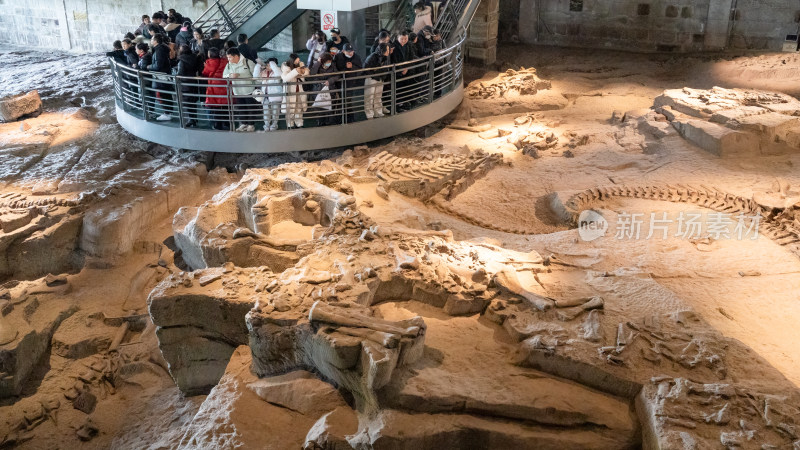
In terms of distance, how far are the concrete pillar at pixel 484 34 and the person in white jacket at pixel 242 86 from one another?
6.33 m

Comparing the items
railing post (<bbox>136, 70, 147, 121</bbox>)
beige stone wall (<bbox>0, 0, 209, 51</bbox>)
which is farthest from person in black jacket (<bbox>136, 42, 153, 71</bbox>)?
beige stone wall (<bbox>0, 0, 209, 51</bbox>)

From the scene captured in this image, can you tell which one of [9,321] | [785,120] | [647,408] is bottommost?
[9,321]

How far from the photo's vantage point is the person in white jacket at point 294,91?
958cm

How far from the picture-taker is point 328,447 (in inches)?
204

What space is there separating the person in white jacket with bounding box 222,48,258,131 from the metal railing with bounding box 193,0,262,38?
330 cm

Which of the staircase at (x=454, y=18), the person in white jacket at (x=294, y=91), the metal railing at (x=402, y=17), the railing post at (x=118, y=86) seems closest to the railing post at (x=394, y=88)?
the person in white jacket at (x=294, y=91)

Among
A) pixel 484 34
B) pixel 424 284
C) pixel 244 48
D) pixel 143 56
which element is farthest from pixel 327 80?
pixel 484 34

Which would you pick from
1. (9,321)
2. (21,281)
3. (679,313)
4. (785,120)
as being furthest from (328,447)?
(785,120)

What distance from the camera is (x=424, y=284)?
651 centimetres

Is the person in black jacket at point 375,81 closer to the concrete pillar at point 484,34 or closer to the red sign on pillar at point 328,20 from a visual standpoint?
the red sign on pillar at point 328,20

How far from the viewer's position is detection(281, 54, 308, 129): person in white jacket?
9578 mm

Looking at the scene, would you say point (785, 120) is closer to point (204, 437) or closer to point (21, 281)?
point (204, 437)

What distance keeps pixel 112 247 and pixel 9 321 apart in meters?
1.50

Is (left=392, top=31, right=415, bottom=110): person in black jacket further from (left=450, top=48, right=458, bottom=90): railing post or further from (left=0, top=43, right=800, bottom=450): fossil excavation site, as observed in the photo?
(left=450, top=48, right=458, bottom=90): railing post
